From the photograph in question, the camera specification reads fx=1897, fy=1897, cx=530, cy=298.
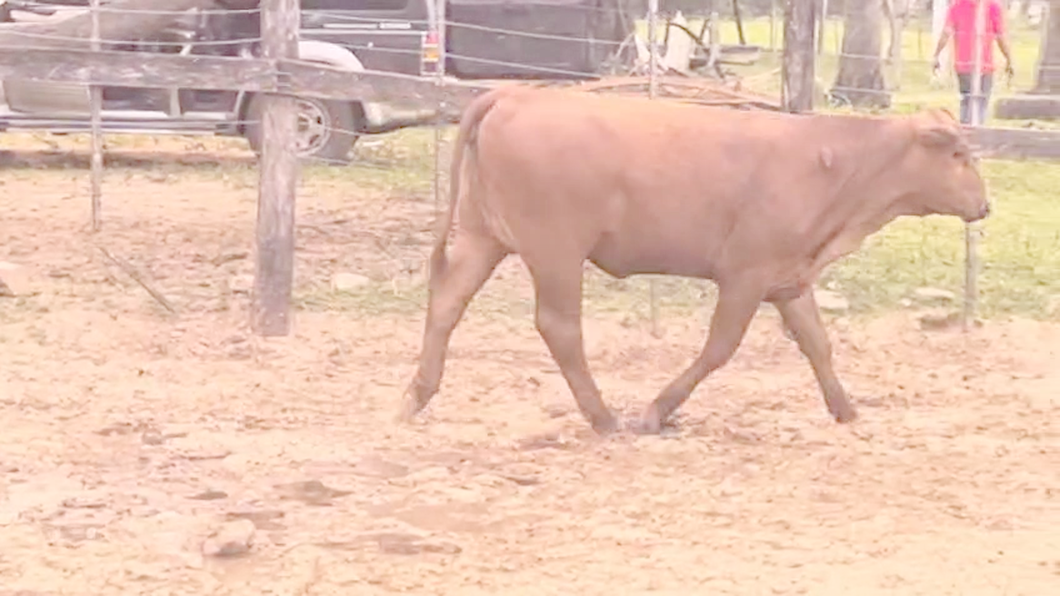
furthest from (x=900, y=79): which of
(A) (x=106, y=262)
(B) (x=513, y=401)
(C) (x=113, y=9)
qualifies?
(B) (x=513, y=401)

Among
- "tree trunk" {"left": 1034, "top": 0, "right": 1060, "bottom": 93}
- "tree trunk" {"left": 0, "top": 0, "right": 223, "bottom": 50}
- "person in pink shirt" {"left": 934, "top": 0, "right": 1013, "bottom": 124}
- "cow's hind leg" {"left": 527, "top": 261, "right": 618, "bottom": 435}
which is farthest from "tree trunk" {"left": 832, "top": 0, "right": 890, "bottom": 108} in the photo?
"cow's hind leg" {"left": 527, "top": 261, "right": 618, "bottom": 435}

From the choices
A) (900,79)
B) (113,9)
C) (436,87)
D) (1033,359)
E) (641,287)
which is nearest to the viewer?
(1033,359)

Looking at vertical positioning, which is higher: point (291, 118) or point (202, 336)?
point (291, 118)

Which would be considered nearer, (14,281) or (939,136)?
(939,136)

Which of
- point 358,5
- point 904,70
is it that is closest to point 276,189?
point 358,5

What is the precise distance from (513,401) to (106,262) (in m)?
3.61

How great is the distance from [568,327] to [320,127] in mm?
7242

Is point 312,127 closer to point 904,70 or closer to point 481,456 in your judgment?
point 481,456

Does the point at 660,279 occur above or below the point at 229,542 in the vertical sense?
below

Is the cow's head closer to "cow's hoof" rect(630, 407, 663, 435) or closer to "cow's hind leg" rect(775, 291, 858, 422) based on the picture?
"cow's hind leg" rect(775, 291, 858, 422)

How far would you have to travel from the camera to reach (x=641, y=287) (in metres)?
10.1

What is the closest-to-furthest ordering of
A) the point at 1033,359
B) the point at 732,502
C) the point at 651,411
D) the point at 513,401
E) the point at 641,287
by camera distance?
the point at 732,502 < the point at 651,411 < the point at 513,401 < the point at 1033,359 < the point at 641,287

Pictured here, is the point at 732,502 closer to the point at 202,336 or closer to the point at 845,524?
the point at 845,524

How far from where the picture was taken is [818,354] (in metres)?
7.51
